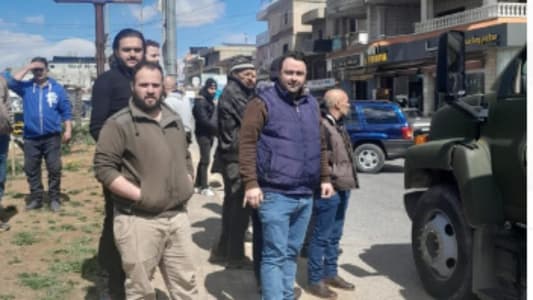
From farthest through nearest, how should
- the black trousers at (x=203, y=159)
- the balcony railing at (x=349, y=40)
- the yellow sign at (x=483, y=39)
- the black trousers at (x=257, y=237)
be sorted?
the balcony railing at (x=349, y=40), the yellow sign at (x=483, y=39), the black trousers at (x=203, y=159), the black trousers at (x=257, y=237)

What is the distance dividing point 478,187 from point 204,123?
570 centimetres

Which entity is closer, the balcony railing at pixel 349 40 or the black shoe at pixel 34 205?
the black shoe at pixel 34 205

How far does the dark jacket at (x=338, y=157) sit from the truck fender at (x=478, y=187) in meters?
0.93

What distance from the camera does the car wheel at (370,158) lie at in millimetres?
13148

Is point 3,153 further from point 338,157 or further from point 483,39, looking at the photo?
point 483,39

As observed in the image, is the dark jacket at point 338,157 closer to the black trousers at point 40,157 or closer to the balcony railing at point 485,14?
the black trousers at point 40,157

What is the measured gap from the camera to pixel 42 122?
7363 millimetres

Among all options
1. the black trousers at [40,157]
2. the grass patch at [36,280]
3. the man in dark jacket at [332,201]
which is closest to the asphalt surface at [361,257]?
the man in dark jacket at [332,201]

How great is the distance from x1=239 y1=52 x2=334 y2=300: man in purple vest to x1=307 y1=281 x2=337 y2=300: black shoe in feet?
2.82

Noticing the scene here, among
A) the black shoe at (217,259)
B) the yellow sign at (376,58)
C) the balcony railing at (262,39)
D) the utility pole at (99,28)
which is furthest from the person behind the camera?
the balcony railing at (262,39)

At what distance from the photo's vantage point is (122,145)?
3.42 metres

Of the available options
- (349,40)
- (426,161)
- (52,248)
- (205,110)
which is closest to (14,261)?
(52,248)

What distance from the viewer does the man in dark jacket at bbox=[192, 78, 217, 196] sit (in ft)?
29.3

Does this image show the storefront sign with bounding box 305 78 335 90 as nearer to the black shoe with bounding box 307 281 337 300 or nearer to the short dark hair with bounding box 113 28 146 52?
the black shoe with bounding box 307 281 337 300
